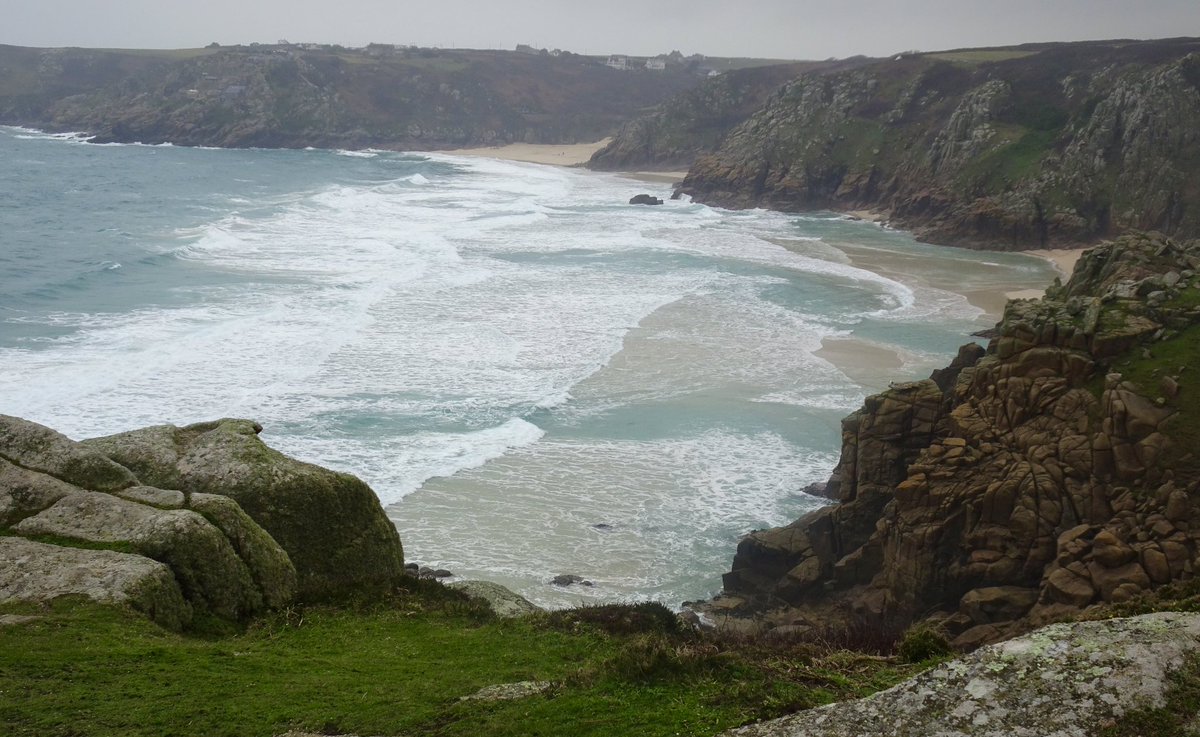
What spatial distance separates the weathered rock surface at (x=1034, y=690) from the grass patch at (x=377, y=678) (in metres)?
0.83

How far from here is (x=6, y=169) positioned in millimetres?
89375

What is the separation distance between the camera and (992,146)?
245 ft

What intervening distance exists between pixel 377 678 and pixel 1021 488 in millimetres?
12299

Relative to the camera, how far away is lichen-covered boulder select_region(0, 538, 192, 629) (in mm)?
10742

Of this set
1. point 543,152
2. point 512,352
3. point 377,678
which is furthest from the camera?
point 543,152

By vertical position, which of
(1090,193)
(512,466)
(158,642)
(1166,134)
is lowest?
(512,466)

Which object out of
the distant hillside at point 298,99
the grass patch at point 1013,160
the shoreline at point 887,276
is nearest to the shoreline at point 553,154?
the distant hillside at point 298,99

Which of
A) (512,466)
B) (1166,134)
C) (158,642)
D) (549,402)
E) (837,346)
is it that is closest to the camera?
(158,642)

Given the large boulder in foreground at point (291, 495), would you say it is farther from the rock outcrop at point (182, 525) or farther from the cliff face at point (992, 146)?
the cliff face at point (992, 146)

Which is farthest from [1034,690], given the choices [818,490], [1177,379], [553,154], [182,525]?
[553,154]

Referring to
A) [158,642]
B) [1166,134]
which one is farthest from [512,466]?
[1166,134]

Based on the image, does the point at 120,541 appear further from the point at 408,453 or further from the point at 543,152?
the point at 543,152

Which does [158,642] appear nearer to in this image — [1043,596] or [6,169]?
[1043,596]

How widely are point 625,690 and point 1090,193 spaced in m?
65.8
